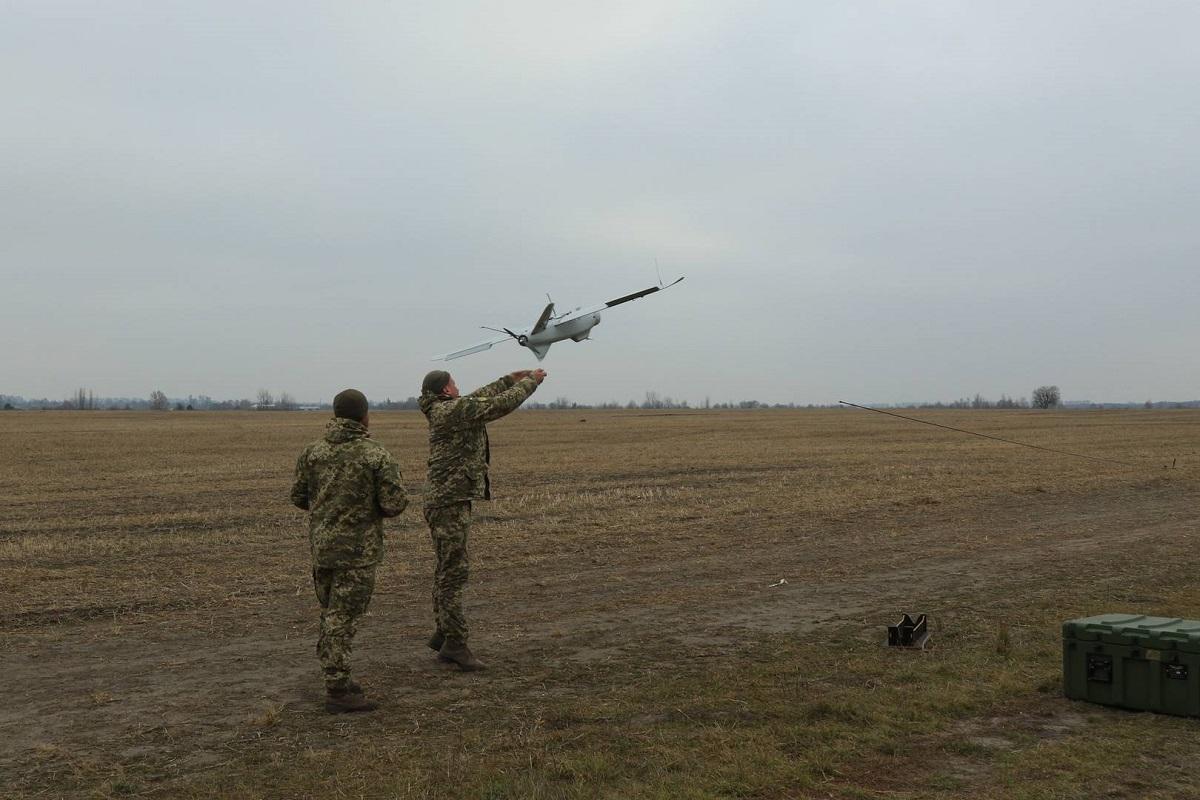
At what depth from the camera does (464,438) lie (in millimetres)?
7992

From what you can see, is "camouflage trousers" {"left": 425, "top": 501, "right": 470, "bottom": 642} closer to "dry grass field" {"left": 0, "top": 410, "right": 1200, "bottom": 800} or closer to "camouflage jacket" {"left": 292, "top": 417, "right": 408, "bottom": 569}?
"dry grass field" {"left": 0, "top": 410, "right": 1200, "bottom": 800}

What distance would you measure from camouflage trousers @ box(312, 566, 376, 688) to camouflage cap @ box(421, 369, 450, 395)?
1874 millimetres

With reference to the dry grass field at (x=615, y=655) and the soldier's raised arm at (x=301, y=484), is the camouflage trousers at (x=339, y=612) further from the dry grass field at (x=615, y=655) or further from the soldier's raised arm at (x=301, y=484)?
the soldier's raised arm at (x=301, y=484)

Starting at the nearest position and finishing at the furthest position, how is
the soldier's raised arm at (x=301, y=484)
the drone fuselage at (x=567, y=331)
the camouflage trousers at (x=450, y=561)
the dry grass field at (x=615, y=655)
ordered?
1. the dry grass field at (x=615, y=655)
2. the soldier's raised arm at (x=301, y=484)
3. the drone fuselage at (x=567, y=331)
4. the camouflage trousers at (x=450, y=561)

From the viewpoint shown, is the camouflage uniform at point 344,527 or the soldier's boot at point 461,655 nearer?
the camouflage uniform at point 344,527

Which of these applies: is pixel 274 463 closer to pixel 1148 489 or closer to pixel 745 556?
pixel 745 556

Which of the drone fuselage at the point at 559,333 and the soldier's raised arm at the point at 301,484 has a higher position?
the drone fuselage at the point at 559,333

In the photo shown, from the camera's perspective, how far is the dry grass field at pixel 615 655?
5652mm

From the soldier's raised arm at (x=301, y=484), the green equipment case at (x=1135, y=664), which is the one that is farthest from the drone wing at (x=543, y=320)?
the green equipment case at (x=1135, y=664)

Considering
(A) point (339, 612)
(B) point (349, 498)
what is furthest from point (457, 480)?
(A) point (339, 612)

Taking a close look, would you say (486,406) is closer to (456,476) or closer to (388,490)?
(456,476)

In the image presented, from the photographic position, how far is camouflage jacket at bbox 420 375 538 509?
7.86 m

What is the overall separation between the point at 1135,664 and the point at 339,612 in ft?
20.1

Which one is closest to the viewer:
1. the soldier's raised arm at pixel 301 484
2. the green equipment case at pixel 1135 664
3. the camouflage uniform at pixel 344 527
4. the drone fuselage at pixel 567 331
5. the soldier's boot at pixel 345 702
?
the green equipment case at pixel 1135 664
